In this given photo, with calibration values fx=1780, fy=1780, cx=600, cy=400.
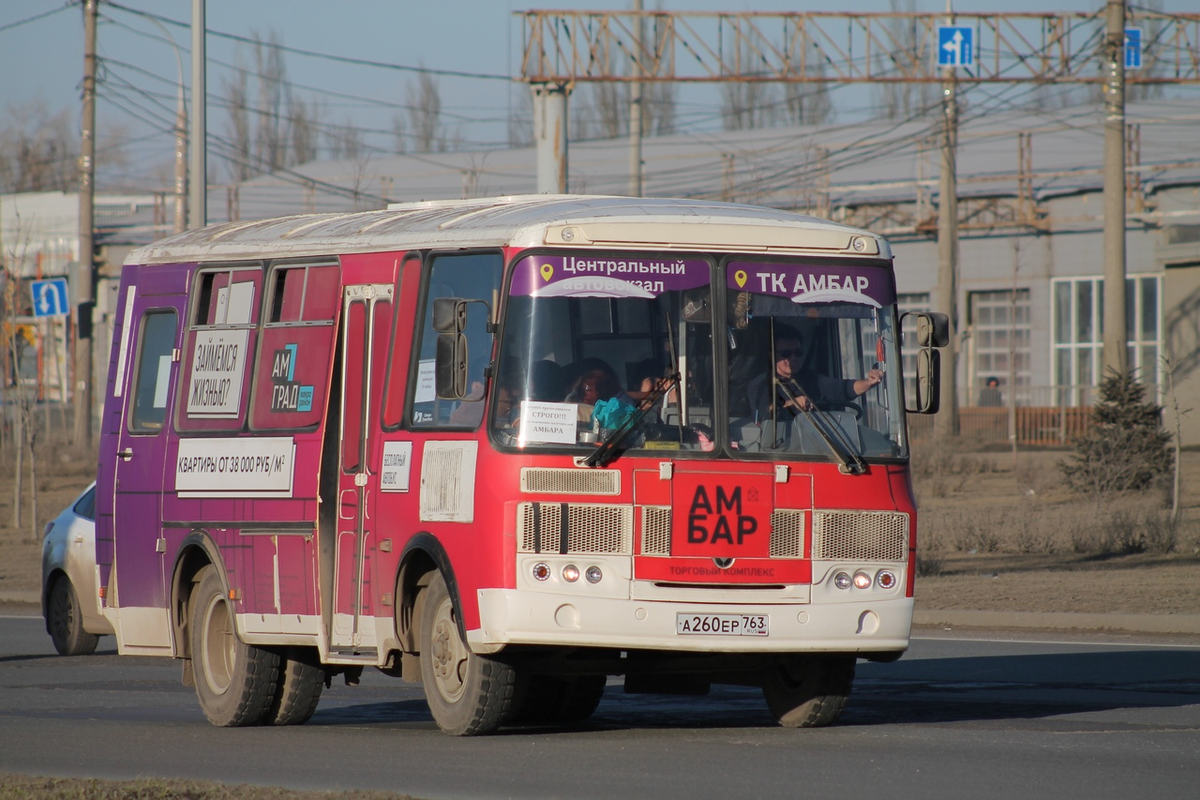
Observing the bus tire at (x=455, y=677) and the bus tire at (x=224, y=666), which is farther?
the bus tire at (x=224, y=666)

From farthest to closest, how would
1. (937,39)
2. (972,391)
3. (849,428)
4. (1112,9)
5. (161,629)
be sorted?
1. (972,391)
2. (937,39)
3. (1112,9)
4. (161,629)
5. (849,428)

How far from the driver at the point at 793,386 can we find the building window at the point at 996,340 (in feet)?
141

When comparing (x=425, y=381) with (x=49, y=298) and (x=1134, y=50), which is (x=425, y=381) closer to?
(x=49, y=298)

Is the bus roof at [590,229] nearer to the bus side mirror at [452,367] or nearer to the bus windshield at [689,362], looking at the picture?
the bus windshield at [689,362]

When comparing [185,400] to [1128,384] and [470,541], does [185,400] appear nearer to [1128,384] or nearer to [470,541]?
[470,541]

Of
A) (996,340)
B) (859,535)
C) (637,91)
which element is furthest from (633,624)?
(996,340)

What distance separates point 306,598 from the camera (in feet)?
35.3

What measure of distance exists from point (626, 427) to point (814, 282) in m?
1.46

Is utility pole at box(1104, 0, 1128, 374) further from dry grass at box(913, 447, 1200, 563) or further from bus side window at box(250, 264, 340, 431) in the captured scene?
bus side window at box(250, 264, 340, 431)

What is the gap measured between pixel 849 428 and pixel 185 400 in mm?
4696

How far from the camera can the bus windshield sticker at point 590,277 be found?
31.4 ft

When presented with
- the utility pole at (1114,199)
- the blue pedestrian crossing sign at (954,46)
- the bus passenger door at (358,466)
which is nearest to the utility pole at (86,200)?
the blue pedestrian crossing sign at (954,46)

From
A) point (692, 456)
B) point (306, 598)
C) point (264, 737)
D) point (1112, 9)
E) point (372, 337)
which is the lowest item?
point (264, 737)

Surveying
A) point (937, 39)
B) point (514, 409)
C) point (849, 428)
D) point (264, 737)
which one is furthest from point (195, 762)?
point (937, 39)
